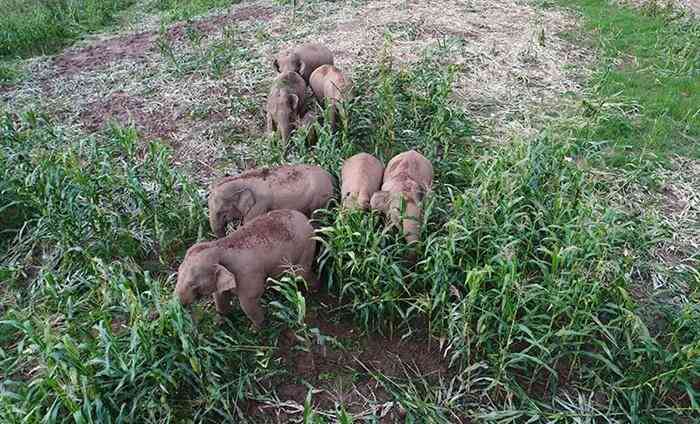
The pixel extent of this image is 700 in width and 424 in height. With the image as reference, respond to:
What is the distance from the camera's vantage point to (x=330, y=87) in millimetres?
6707

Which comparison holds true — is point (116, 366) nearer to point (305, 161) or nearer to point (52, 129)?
point (305, 161)

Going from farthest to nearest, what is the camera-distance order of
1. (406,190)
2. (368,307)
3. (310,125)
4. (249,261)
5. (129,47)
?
(129,47), (310,125), (406,190), (368,307), (249,261)

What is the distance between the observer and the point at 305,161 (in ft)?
19.3

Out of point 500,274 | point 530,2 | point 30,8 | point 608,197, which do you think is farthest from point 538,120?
point 30,8

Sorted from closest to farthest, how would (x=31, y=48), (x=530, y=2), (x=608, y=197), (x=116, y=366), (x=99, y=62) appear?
1. (x=116, y=366)
2. (x=608, y=197)
3. (x=99, y=62)
4. (x=31, y=48)
5. (x=530, y=2)

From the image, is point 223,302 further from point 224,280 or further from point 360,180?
point 360,180

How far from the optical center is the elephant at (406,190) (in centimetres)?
455

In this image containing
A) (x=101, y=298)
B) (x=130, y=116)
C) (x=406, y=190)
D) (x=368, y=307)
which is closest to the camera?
(x=368, y=307)

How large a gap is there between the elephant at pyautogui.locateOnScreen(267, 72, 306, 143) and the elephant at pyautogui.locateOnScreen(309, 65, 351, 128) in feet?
1.09

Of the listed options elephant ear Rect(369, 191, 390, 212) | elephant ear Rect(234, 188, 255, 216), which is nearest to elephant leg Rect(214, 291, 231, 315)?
elephant ear Rect(234, 188, 255, 216)

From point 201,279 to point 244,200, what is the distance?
1.15 m

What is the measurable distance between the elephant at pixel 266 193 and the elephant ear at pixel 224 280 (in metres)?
1.04

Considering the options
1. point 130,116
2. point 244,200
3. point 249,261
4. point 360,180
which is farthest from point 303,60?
point 249,261

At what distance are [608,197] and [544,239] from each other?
154 centimetres
